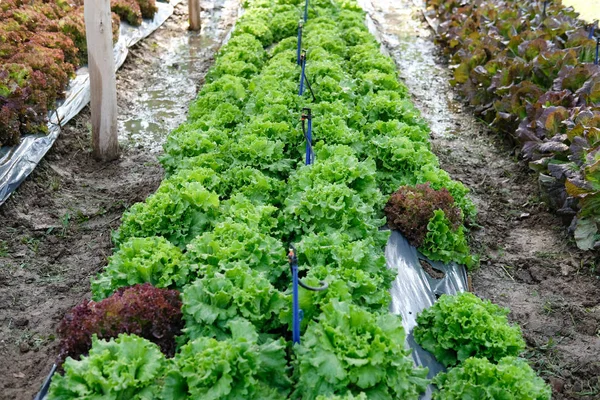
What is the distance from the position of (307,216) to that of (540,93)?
5021 mm

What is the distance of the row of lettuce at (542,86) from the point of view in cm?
704

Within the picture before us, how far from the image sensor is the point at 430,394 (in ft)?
14.9

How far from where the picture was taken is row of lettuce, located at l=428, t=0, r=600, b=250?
7.04 metres

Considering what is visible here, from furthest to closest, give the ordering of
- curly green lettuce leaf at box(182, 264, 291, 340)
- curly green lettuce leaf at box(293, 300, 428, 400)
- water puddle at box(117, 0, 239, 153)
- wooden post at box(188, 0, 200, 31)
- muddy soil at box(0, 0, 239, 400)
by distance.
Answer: wooden post at box(188, 0, 200, 31) → water puddle at box(117, 0, 239, 153) → muddy soil at box(0, 0, 239, 400) → curly green lettuce leaf at box(182, 264, 291, 340) → curly green lettuce leaf at box(293, 300, 428, 400)

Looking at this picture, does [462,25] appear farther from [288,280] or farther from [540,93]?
[288,280]

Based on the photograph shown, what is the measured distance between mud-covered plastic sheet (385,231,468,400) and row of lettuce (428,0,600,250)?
70.8 inches

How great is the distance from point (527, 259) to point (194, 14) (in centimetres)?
1061

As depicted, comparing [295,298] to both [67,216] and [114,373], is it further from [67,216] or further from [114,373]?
[67,216]

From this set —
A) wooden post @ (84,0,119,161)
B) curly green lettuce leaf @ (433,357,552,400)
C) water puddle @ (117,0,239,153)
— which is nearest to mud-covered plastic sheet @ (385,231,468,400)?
curly green lettuce leaf @ (433,357,552,400)

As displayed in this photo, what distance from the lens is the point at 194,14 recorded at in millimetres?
14867

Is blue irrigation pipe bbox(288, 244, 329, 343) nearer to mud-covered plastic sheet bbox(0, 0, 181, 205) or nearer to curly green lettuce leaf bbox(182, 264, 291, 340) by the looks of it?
curly green lettuce leaf bbox(182, 264, 291, 340)

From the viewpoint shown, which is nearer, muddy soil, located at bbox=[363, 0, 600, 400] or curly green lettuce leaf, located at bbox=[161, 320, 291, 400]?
curly green lettuce leaf, located at bbox=[161, 320, 291, 400]

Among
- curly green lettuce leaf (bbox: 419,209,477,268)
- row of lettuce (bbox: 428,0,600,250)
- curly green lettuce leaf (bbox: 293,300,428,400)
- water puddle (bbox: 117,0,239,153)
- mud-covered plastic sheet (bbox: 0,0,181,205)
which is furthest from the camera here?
water puddle (bbox: 117,0,239,153)

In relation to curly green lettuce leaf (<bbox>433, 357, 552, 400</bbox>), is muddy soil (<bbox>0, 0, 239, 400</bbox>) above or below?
below
